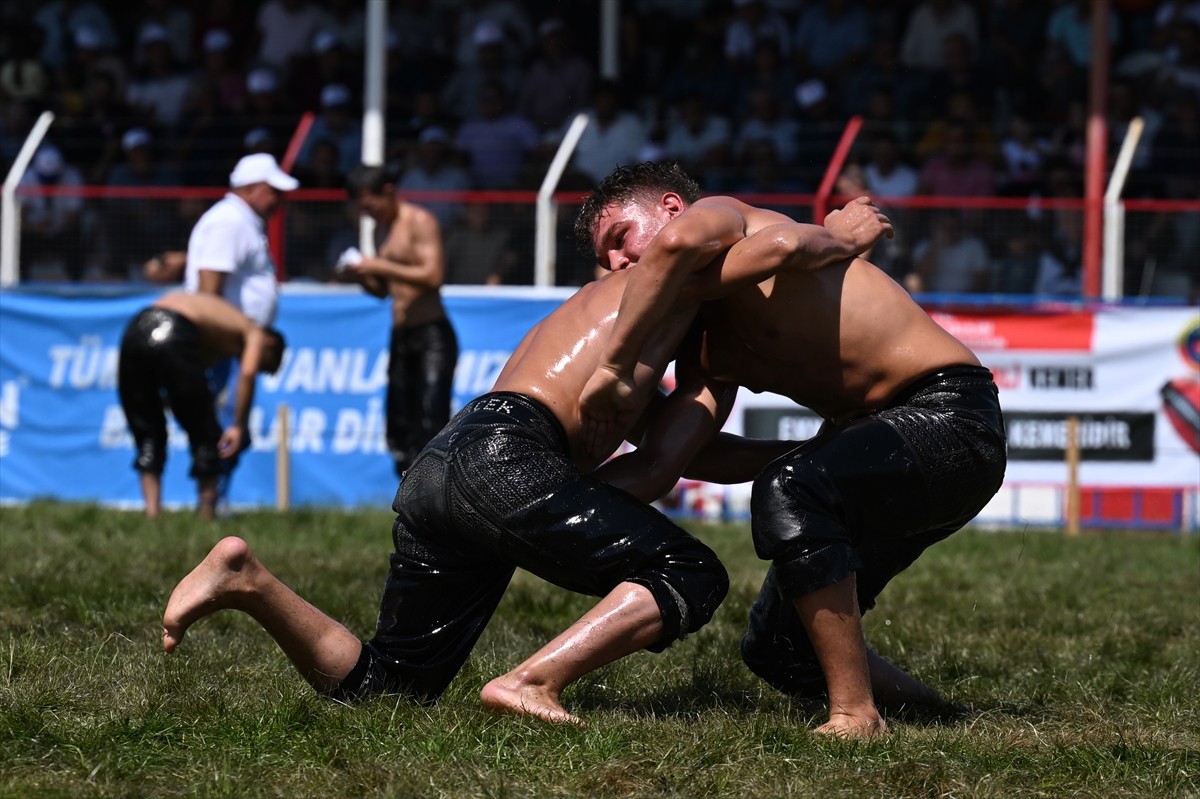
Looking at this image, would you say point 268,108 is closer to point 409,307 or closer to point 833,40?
point 833,40

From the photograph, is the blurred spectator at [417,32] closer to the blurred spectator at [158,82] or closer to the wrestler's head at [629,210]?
the blurred spectator at [158,82]

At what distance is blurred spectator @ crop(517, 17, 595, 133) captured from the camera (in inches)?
509

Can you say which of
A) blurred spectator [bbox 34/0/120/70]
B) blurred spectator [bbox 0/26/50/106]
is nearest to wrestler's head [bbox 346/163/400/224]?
blurred spectator [bbox 0/26/50/106]

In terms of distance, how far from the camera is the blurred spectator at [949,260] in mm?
10141

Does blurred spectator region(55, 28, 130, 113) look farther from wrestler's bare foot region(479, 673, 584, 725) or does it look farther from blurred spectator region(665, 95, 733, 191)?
wrestler's bare foot region(479, 673, 584, 725)

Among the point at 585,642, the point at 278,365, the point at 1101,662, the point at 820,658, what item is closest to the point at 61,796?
the point at 585,642

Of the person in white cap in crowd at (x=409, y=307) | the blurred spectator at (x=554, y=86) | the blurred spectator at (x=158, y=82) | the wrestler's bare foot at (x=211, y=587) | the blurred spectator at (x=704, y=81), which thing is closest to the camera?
the wrestler's bare foot at (x=211, y=587)

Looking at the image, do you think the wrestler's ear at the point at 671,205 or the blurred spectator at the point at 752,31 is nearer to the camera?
the wrestler's ear at the point at 671,205

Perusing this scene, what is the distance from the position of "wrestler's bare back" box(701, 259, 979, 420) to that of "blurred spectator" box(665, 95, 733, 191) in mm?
7336

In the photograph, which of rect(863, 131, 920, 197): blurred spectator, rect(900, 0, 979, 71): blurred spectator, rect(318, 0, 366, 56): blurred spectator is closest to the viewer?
rect(863, 131, 920, 197): blurred spectator

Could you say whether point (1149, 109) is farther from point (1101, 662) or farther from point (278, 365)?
point (1101, 662)

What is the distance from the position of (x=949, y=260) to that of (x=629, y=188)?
653 cm

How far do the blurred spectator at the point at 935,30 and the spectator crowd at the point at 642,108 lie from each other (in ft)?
0.06

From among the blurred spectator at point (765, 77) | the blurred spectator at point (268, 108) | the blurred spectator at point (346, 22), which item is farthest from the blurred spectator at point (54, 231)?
the blurred spectator at point (765, 77)
